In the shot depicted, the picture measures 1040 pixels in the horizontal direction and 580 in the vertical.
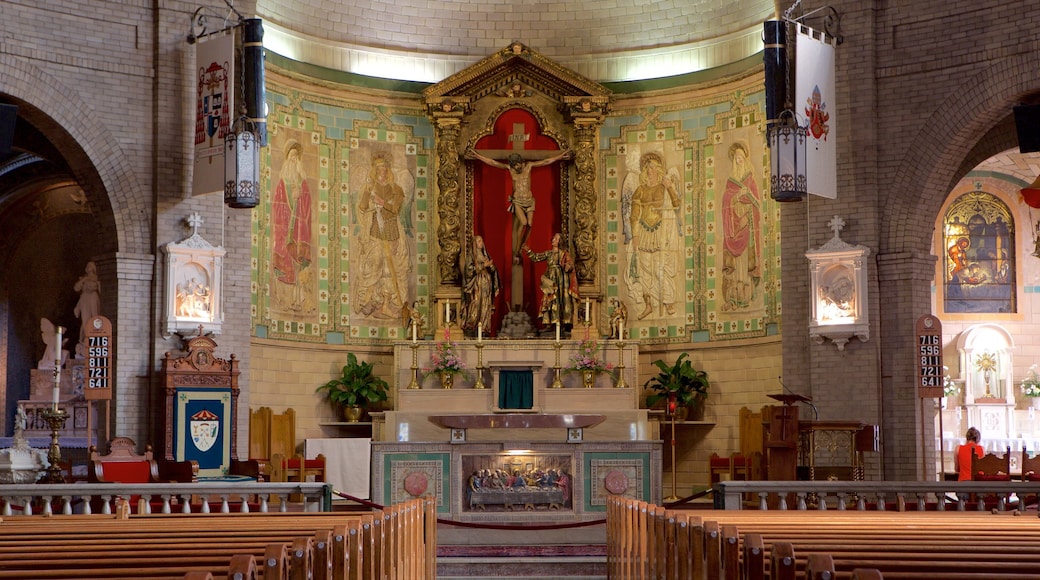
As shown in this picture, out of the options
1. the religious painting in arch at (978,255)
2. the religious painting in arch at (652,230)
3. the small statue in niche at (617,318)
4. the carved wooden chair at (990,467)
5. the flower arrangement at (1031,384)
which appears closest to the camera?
the carved wooden chair at (990,467)

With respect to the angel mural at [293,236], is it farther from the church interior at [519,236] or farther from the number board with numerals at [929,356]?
the number board with numerals at [929,356]

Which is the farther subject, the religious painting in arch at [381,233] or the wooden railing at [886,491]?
the religious painting in arch at [381,233]

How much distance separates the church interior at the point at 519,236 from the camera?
16.1 metres

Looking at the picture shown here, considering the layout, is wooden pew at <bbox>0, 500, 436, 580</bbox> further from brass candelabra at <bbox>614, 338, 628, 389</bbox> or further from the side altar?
brass candelabra at <bbox>614, 338, 628, 389</bbox>

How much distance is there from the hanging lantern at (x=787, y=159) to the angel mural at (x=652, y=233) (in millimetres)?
5275

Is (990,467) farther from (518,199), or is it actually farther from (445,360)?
(518,199)

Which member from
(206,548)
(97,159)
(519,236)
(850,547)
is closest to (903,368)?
(519,236)

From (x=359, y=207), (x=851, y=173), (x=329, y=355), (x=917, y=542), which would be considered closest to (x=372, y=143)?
(x=359, y=207)

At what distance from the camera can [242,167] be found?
15.5 m

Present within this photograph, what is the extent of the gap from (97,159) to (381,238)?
207 inches

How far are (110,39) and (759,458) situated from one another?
10.1m

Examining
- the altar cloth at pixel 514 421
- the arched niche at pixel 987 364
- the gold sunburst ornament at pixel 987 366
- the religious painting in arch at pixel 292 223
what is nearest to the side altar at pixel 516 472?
the altar cloth at pixel 514 421

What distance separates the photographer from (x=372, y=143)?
20.6 meters

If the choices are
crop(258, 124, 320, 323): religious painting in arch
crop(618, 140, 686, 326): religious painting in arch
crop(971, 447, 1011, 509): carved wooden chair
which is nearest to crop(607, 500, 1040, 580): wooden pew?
crop(971, 447, 1011, 509): carved wooden chair
